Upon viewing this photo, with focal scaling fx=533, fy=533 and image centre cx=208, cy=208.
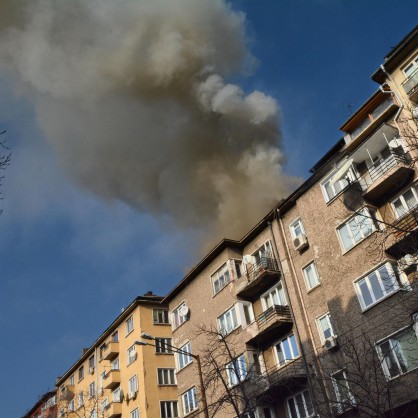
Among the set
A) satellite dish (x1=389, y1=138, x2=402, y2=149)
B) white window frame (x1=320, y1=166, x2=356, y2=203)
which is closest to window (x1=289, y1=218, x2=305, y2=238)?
white window frame (x1=320, y1=166, x2=356, y2=203)

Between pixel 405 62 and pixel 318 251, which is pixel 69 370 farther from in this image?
pixel 405 62

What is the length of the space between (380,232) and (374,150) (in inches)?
172

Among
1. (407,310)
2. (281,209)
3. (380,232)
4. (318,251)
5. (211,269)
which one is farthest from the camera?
(211,269)

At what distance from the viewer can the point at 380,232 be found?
885 inches

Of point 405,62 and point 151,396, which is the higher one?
point 405,62

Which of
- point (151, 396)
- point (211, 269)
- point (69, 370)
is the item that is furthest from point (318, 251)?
point (69, 370)

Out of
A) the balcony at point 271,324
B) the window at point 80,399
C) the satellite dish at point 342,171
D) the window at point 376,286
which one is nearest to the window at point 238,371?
the balcony at point 271,324

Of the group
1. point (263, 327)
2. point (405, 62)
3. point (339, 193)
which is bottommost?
point (263, 327)

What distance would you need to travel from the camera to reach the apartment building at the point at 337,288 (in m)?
20.8

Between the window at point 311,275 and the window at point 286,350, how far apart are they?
2.78 metres

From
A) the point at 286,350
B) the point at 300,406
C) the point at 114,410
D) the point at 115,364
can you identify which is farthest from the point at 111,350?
the point at 300,406

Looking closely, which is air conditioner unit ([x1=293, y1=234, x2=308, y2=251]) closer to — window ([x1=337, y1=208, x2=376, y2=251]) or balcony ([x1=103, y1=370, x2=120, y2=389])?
window ([x1=337, y1=208, x2=376, y2=251])

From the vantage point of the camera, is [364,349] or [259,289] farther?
[259,289]

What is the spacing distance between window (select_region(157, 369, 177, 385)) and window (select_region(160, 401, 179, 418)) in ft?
4.98
